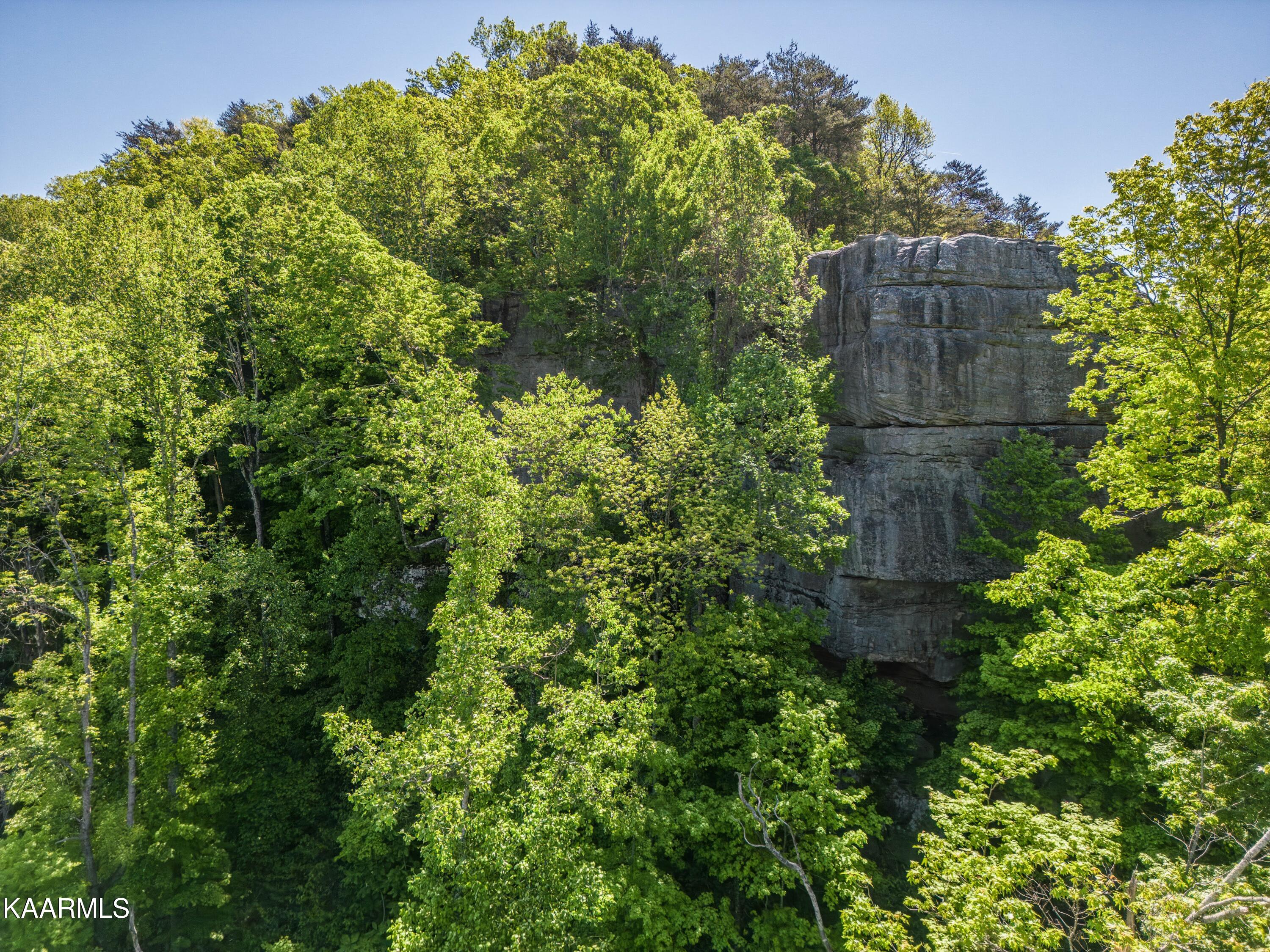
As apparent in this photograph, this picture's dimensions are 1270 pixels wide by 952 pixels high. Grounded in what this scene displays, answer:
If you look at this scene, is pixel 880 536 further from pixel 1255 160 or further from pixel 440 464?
pixel 440 464

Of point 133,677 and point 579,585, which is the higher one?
point 579,585

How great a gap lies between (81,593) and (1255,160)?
2414 centimetres

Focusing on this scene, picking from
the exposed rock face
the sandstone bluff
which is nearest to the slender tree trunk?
the sandstone bluff

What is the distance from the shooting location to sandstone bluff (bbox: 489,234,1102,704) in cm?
1816

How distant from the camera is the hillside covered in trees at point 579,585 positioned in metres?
9.55

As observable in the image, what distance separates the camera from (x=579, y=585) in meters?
13.6

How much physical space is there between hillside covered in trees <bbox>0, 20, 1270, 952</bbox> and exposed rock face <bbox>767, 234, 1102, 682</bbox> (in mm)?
1308

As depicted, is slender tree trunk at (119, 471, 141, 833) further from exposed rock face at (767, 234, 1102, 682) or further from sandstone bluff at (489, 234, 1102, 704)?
exposed rock face at (767, 234, 1102, 682)

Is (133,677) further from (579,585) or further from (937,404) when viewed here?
(937,404)

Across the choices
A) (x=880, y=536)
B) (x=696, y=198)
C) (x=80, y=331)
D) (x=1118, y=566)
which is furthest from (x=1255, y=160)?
(x=80, y=331)

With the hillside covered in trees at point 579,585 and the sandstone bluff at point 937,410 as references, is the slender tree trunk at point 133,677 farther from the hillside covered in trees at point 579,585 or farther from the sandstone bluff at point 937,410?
the sandstone bluff at point 937,410

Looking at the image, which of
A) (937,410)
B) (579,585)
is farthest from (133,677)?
(937,410)

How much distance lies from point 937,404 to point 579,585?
12.2m

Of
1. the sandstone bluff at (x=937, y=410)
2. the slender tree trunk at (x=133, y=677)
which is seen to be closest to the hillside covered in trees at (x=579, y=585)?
the slender tree trunk at (x=133, y=677)
